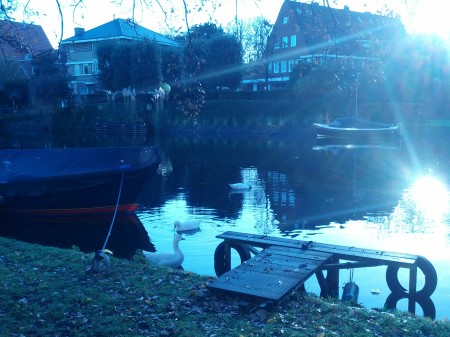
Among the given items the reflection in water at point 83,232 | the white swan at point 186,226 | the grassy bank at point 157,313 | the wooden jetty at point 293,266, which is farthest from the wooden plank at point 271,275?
the white swan at point 186,226

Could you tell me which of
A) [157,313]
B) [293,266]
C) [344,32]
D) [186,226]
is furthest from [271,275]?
[186,226]

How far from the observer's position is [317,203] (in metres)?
19.9

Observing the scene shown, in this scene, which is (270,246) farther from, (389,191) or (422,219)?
(389,191)

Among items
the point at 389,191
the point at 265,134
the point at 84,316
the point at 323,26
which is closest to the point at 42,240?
the point at 84,316

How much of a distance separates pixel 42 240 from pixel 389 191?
13.5 m

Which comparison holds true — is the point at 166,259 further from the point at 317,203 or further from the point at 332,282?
the point at 317,203

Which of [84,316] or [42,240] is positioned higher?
[84,316]

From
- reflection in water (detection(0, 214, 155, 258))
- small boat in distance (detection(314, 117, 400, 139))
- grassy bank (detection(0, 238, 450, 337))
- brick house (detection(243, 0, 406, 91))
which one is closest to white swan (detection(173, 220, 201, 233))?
reflection in water (detection(0, 214, 155, 258))

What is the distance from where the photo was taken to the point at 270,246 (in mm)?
10211

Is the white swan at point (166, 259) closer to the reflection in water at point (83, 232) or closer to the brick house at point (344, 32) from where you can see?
the reflection in water at point (83, 232)

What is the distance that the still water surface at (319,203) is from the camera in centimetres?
1369

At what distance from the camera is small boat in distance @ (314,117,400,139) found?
5097cm

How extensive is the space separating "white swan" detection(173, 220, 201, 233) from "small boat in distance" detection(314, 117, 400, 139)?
3756 centimetres

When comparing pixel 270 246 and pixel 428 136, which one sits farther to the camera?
pixel 428 136
